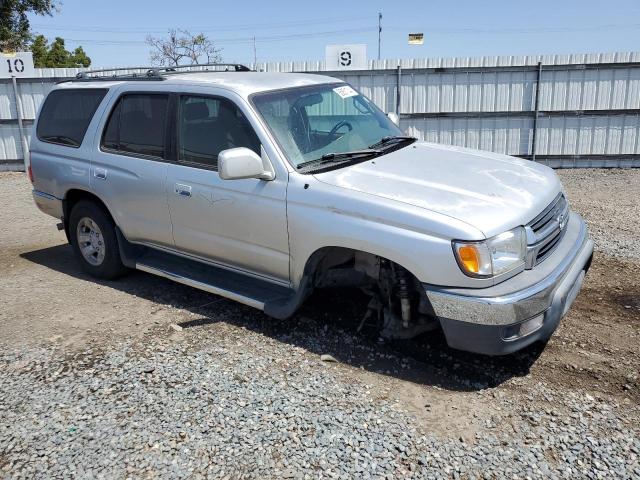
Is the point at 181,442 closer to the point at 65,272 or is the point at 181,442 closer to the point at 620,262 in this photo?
the point at 65,272

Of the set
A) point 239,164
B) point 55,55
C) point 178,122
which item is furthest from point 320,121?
point 55,55

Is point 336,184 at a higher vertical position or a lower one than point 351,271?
higher

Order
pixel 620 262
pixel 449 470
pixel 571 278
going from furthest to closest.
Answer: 1. pixel 620 262
2. pixel 571 278
3. pixel 449 470

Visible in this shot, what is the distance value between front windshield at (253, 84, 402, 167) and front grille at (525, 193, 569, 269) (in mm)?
1530

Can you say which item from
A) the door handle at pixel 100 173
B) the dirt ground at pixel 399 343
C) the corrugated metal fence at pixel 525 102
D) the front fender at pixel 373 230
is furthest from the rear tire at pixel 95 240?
the corrugated metal fence at pixel 525 102

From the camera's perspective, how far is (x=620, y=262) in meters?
6.12

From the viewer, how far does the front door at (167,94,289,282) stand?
14.3ft

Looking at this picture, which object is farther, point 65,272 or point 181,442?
point 65,272

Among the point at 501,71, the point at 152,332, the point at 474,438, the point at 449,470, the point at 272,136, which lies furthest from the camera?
the point at 501,71

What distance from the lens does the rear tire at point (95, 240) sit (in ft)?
18.8

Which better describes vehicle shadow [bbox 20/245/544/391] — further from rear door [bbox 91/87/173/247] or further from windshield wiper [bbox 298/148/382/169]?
windshield wiper [bbox 298/148/382/169]

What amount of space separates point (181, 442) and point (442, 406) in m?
1.56

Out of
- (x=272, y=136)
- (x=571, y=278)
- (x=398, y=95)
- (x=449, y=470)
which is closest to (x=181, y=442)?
(x=449, y=470)

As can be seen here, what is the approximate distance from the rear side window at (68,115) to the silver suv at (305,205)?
0.02 metres
